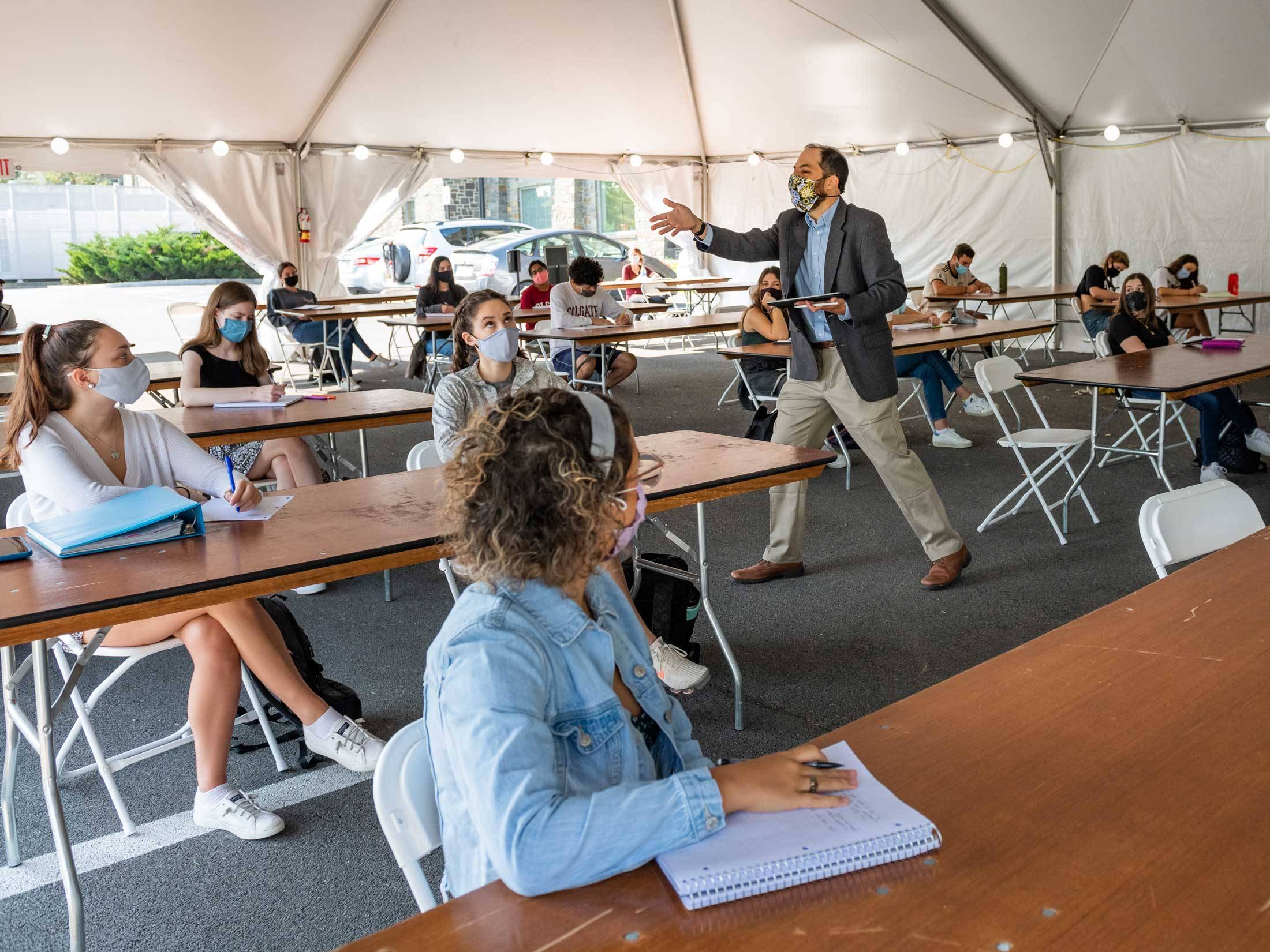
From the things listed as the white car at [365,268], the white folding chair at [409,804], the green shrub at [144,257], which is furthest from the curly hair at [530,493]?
the green shrub at [144,257]

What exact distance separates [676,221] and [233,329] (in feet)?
6.15

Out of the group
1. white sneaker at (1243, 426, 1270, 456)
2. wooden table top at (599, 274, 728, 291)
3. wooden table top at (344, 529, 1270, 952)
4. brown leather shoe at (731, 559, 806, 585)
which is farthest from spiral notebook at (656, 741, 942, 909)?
wooden table top at (599, 274, 728, 291)

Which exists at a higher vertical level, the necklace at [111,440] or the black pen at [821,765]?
the necklace at [111,440]

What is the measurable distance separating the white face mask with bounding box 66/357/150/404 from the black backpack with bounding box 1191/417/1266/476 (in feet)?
17.1

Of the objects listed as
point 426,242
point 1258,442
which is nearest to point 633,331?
point 1258,442

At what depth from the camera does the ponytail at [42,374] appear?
8.91 feet

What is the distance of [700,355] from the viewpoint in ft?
40.6

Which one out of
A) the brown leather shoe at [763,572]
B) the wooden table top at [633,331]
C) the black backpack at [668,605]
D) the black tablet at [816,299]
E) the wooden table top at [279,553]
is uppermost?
the black tablet at [816,299]

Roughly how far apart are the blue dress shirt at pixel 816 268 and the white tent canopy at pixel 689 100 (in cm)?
671

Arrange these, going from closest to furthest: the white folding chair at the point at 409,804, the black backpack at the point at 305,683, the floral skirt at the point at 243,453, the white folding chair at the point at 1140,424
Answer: the white folding chair at the point at 409,804 → the black backpack at the point at 305,683 → the floral skirt at the point at 243,453 → the white folding chair at the point at 1140,424

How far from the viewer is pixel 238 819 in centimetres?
256

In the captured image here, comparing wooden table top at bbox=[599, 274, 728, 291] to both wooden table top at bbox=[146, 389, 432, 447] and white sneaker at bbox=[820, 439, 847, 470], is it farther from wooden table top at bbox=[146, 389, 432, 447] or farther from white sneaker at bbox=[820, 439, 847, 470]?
wooden table top at bbox=[146, 389, 432, 447]

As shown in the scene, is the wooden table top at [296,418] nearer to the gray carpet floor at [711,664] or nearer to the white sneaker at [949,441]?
the gray carpet floor at [711,664]

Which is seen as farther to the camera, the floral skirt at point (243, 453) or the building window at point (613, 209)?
the building window at point (613, 209)
